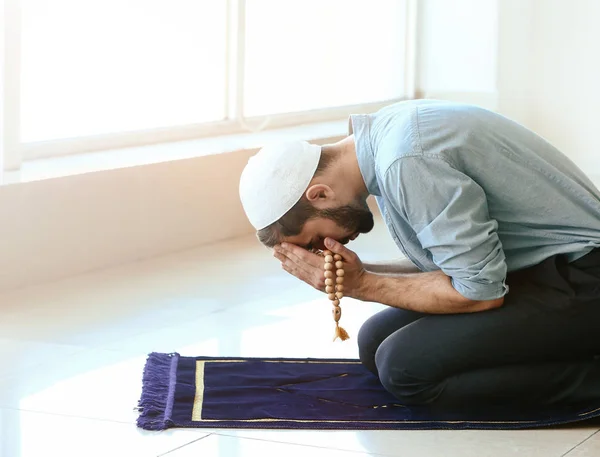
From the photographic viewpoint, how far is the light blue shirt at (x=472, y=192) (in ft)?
8.56

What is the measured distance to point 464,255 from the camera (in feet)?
8.63

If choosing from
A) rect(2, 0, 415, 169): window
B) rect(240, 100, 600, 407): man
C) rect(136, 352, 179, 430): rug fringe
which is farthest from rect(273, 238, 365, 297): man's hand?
rect(2, 0, 415, 169): window

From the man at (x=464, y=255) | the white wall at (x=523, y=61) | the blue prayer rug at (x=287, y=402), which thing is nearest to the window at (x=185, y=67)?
the white wall at (x=523, y=61)

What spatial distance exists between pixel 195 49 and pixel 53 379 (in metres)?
2.71

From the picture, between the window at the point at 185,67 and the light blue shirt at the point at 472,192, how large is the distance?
2.12m

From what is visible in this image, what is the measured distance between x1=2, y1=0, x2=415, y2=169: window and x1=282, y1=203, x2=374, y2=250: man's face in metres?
1.96

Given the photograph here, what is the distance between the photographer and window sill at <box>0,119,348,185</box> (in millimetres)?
4492

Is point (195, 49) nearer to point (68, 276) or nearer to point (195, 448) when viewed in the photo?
point (68, 276)

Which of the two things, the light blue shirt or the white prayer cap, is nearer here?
the light blue shirt

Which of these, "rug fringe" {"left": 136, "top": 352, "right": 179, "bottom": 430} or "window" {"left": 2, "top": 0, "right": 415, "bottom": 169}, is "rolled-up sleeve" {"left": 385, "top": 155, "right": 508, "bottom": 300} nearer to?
"rug fringe" {"left": 136, "top": 352, "right": 179, "bottom": 430}

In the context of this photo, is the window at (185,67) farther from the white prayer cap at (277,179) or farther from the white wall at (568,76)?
the white prayer cap at (277,179)

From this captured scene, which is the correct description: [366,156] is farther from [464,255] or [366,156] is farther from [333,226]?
[464,255]

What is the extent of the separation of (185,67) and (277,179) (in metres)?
2.91

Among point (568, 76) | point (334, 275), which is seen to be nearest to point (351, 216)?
point (334, 275)
